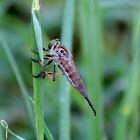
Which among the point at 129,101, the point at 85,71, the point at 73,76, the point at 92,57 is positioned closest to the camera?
the point at 73,76

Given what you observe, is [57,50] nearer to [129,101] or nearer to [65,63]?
[65,63]

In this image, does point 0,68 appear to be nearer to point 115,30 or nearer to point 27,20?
point 27,20

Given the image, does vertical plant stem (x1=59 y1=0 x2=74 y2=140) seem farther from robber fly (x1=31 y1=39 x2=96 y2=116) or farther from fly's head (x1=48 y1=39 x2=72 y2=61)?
fly's head (x1=48 y1=39 x2=72 y2=61)

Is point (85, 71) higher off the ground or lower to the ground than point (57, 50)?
lower

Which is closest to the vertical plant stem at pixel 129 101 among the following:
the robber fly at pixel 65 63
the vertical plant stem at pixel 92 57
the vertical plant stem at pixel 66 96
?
the vertical plant stem at pixel 92 57

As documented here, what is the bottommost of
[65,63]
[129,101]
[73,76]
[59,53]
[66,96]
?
[129,101]

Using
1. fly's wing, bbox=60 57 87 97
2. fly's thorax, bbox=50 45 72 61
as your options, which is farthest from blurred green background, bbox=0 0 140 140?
fly's thorax, bbox=50 45 72 61

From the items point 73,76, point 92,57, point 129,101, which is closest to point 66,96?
point 73,76

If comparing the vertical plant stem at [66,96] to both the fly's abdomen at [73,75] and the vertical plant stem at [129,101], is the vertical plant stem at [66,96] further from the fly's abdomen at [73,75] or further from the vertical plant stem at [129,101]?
the vertical plant stem at [129,101]

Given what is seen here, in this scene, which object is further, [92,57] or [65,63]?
[92,57]

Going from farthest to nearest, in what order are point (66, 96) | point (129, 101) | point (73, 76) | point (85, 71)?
1. point (85, 71)
2. point (129, 101)
3. point (73, 76)
4. point (66, 96)
